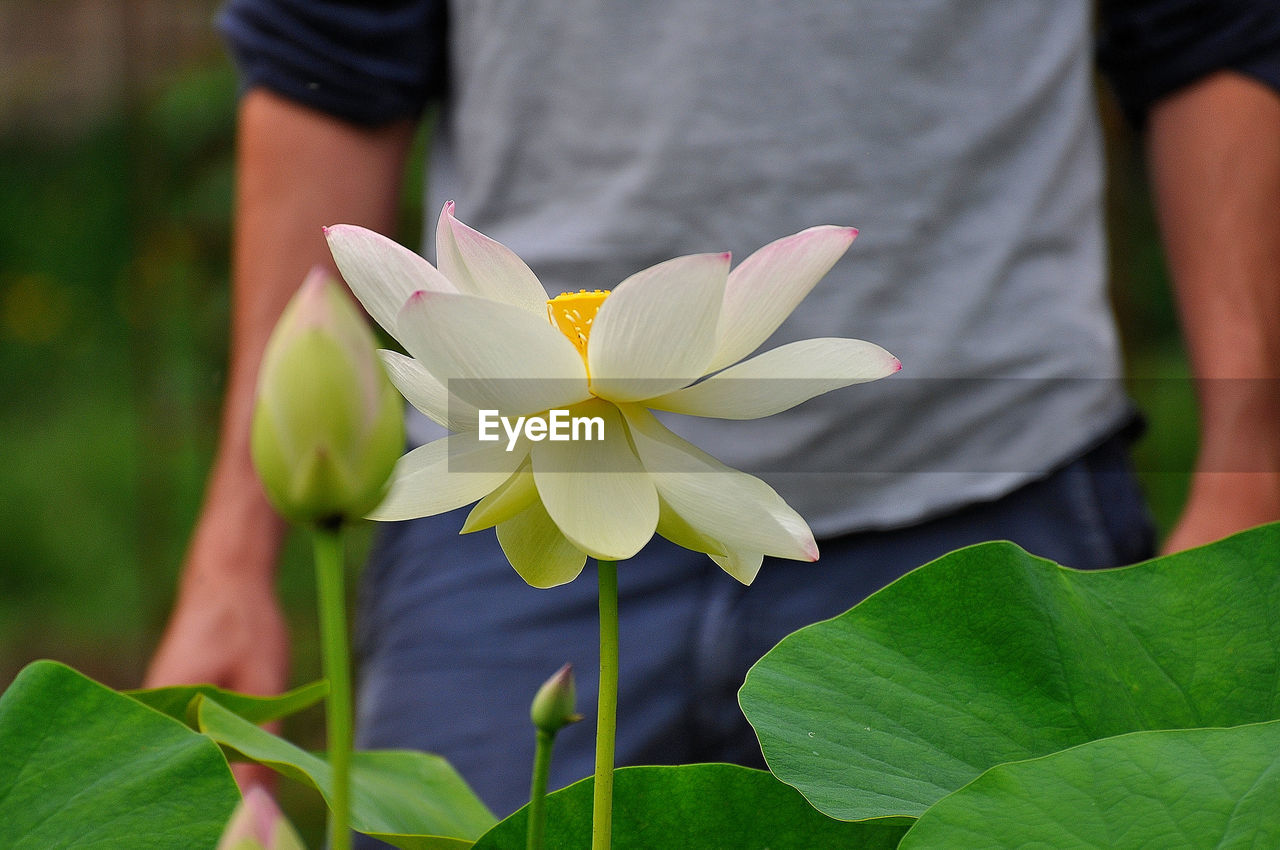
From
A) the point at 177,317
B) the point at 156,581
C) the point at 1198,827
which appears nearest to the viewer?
the point at 1198,827

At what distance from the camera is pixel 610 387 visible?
215mm

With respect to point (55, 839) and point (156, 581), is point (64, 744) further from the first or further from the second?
point (156, 581)

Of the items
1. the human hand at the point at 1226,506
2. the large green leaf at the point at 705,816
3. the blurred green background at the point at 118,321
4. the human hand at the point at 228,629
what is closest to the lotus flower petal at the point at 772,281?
the large green leaf at the point at 705,816

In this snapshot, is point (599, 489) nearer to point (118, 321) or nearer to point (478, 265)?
point (478, 265)

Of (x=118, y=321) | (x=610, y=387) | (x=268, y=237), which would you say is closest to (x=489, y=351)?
(x=610, y=387)

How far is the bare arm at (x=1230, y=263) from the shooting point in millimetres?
735

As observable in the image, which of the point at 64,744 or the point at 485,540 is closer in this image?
the point at 64,744

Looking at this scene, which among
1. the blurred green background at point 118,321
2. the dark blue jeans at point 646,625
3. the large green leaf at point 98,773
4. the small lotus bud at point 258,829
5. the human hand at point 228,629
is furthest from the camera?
the blurred green background at point 118,321

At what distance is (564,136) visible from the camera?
28.9 inches

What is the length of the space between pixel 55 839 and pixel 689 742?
521 millimetres

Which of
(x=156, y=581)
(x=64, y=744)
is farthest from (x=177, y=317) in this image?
(x=64, y=744)

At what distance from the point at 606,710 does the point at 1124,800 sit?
10 cm

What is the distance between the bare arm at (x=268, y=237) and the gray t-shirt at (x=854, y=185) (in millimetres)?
87

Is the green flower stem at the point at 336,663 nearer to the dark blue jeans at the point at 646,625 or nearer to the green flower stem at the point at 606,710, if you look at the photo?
the green flower stem at the point at 606,710
